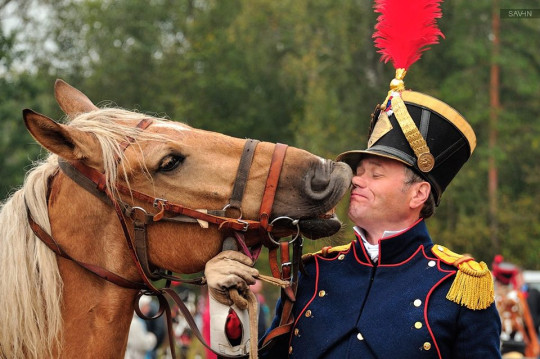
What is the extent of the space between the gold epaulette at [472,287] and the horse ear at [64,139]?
4.98 ft

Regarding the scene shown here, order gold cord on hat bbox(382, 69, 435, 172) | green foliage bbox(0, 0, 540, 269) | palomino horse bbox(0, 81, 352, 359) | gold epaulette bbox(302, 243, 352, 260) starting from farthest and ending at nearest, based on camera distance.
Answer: green foliage bbox(0, 0, 540, 269), gold epaulette bbox(302, 243, 352, 260), gold cord on hat bbox(382, 69, 435, 172), palomino horse bbox(0, 81, 352, 359)

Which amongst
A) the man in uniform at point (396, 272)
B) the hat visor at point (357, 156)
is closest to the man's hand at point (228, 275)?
the man in uniform at point (396, 272)

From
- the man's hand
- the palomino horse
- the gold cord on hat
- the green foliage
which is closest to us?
the man's hand

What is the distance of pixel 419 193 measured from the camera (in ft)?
11.4

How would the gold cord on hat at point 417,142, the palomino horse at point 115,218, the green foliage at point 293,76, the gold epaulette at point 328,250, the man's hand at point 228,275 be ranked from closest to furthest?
1. the man's hand at point 228,275
2. the palomino horse at point 115,218
3. the gold cord on hat at point 417,142
4. the gold epaulette at point 328,250
5. the green foliage at point 293,76

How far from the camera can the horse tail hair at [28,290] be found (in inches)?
126

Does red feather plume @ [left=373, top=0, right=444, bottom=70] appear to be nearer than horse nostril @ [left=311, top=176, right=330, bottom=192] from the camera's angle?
No

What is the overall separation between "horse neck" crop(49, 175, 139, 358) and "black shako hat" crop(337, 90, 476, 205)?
42.7 inches

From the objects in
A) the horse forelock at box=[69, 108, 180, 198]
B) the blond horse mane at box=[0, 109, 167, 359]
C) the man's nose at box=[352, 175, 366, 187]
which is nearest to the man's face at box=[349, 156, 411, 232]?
the man's nose at box=[352, 175, 366, 187]

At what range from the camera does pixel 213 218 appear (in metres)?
3.29

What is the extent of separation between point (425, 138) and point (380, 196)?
0.31 metres

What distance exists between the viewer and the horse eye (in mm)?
3340

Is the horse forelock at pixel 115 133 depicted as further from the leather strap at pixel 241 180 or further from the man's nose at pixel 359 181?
the man's nose at pixel 359 181

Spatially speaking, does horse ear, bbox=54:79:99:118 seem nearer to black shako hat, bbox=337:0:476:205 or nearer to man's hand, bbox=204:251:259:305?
man's hand, bbox=204:251:259:305
